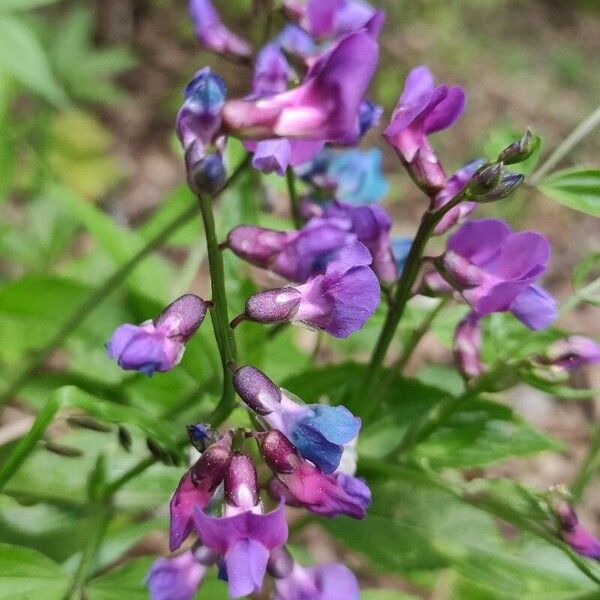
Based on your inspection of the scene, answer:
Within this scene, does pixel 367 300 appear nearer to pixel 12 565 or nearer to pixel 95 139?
pixel 12 565

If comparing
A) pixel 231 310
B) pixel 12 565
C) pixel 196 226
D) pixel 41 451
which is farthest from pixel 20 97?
pixel 12 565

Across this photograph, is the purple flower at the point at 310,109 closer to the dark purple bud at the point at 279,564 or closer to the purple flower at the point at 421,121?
the purple flower at the point at 421,121

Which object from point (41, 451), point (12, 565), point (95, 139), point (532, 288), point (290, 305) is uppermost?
point (290, 305)

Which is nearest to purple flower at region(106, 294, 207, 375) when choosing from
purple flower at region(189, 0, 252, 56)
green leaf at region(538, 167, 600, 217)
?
green leaf at region(538, 167, 600, 217)

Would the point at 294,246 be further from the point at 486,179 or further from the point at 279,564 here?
the point at 279,564

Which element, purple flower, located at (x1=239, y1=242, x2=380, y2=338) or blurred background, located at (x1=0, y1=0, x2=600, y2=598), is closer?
purple flower, located at (x1=239, y1=242, x2=380, y2=338)

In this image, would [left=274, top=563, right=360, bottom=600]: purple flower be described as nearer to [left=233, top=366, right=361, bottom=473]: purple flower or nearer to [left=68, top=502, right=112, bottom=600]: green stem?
[left=233, top=366, right=361, bottom=473]: purple flower

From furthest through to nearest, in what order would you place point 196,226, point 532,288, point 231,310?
point 196,226
point 231,310
point 532,288
